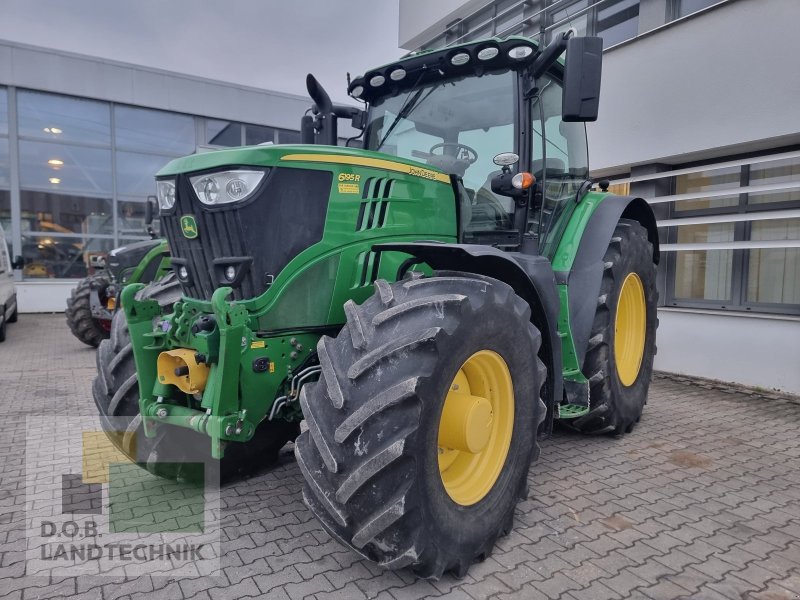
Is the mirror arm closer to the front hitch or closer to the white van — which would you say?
the front hitch

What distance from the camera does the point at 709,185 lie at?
6.61 meters

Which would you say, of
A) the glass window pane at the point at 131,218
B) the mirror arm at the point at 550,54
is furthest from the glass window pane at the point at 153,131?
the mirror arm at the point at 550,54

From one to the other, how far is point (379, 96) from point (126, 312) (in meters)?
2.14

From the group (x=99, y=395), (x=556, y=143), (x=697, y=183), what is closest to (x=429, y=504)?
(x=99, y=395)

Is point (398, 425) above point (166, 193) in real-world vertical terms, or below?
below

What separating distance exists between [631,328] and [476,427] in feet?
9.00

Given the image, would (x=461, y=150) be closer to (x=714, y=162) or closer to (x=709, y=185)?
(x=714, y=162)

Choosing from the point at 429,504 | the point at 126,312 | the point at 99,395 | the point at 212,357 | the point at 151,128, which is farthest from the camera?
the point at 151,128

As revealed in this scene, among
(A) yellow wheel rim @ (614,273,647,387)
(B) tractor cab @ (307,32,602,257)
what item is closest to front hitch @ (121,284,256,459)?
(B) tractor cab @ (307,32,602,257)

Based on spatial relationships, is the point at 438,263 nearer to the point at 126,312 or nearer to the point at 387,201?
the point at 387,201

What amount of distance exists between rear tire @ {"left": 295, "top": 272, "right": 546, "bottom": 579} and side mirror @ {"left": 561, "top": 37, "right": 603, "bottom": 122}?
117 cm

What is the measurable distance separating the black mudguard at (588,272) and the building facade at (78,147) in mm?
11573

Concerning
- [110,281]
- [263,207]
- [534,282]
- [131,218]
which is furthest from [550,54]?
[131,218]

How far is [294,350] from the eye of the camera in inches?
105
